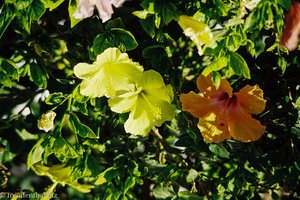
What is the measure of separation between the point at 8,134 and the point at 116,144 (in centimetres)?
56

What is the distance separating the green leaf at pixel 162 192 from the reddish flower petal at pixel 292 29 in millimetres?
764

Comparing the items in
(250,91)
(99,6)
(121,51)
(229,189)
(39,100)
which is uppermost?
(99,6)

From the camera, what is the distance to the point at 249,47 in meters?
1.39

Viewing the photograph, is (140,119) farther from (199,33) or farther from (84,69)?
Answer: (199,33)

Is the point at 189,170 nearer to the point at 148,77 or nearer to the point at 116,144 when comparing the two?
the point at 116,144

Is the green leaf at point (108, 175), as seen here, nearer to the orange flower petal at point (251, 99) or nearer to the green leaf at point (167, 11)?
the orange flower petal at point (251, 99)

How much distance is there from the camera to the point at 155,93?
1560mm

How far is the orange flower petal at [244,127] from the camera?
158 cm

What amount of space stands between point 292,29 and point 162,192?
819 millimetres

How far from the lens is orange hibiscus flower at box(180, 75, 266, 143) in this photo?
1545mm

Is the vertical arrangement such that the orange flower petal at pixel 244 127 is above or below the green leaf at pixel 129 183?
above

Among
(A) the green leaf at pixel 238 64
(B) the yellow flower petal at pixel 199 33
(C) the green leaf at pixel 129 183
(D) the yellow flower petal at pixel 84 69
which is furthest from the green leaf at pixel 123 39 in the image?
(C) the green leaf at pixel 129 183

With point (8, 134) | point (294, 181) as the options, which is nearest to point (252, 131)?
point (294, 181)

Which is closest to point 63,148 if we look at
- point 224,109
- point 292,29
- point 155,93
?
point 155,93
